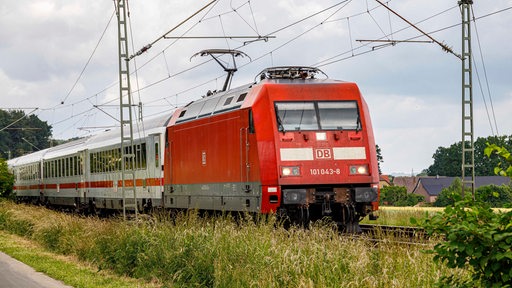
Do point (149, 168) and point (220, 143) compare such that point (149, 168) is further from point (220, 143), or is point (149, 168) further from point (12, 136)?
point (12, 136)

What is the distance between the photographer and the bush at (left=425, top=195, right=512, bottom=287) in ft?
21.8

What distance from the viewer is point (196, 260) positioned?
1318 centimetres

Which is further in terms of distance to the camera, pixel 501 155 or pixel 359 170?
pixel 359 170

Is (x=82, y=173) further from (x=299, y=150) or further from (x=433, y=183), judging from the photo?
(x=433, y=183)

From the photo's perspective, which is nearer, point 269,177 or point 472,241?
point 472,241

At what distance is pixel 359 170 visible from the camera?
19.0m

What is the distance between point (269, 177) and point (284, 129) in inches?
48.3

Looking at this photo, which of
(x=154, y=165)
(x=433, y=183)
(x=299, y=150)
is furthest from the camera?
(x=433, y=183)

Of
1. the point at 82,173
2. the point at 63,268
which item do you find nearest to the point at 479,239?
the point at 63,268

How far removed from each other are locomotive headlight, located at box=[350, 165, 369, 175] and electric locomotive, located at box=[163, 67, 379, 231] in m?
0.02

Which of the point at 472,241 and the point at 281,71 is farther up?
the point at 281,71

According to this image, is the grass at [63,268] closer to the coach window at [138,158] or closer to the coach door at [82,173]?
the coach window at [138,158]

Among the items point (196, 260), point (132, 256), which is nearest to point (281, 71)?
point (132, 256)

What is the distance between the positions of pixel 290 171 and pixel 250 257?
634cm
